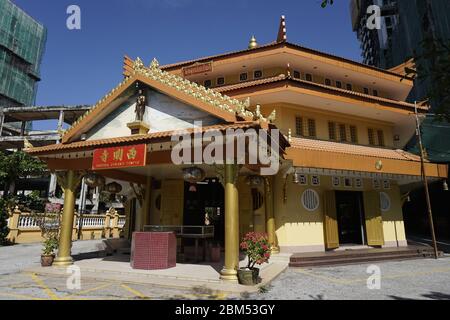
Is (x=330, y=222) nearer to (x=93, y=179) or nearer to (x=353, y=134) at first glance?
(x=353, y=134)

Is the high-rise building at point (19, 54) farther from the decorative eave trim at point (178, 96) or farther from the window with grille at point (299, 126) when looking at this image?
the window with grille at point (299, 126)

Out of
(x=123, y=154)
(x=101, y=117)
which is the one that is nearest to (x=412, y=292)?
(x=123, y=154)

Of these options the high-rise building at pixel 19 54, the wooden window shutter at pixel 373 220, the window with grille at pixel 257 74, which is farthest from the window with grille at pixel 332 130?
the high-rise building at pixel 19 54

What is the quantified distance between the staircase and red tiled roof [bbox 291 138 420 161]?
4389mm

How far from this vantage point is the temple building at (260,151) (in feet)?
30.3

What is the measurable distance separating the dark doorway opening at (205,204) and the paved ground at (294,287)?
16.7ft

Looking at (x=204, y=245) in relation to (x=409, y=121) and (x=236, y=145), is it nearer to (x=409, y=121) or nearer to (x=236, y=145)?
(x=236, y=145)

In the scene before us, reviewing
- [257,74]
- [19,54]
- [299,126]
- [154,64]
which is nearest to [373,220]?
[299,126]

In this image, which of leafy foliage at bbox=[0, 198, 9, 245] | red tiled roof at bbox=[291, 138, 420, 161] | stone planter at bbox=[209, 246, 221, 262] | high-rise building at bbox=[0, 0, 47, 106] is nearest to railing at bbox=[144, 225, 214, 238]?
stone planter at bbox=[209, 246, 221, 262]

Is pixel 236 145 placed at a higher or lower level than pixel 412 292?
higher

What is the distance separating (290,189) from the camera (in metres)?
14.1
